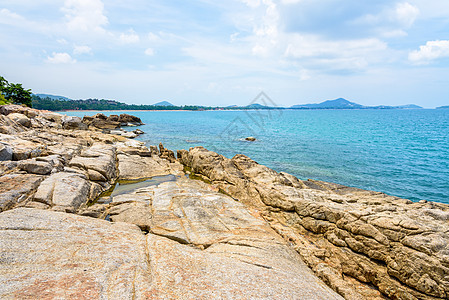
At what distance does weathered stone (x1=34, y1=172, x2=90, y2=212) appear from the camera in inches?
488

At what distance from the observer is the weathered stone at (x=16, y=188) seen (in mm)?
10942

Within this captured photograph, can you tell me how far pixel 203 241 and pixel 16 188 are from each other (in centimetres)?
1040

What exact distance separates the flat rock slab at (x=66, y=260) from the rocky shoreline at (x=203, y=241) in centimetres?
3

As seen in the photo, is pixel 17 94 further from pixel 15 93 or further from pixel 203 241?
pixel 203 241

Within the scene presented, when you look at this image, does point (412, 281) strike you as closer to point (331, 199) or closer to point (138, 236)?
point (331, 199)

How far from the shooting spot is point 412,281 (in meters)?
8.59

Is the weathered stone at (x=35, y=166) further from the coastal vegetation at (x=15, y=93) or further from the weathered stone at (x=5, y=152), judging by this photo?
the coastal vegetation at (x=15, y=93)

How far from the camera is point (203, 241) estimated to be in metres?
10.3

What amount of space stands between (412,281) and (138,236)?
10.6 meters

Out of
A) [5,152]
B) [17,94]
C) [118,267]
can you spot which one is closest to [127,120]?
[17,94]

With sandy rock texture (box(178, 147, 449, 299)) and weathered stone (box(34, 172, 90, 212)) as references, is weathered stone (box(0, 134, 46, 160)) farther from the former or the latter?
sandy rock texture (box(178, 147, 449, 299))

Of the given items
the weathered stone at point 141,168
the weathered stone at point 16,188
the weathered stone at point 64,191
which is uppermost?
the weathered stone at point 16,188

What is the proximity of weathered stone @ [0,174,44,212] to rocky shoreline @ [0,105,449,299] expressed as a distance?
51 millimetres

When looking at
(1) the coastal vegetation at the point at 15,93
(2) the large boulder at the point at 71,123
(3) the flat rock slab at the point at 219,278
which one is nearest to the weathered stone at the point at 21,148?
(3) the flat rock slab at the point at 219,278
